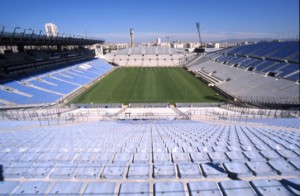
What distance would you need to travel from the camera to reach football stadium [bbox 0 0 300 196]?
5.29m

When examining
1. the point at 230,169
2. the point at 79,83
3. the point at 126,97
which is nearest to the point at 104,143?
the point at 230,169

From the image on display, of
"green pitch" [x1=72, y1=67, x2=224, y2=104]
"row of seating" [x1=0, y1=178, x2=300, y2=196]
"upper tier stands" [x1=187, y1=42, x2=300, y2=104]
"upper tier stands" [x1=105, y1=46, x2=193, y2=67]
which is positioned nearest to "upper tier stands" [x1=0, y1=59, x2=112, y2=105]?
"green pitch" [x1=72, y1=67, x2=224, y2=104]

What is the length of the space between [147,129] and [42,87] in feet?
83.1

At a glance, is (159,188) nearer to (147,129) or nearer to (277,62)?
(147,129)

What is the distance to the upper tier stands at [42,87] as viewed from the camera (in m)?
26.9

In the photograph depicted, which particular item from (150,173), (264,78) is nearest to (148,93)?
(264,78)

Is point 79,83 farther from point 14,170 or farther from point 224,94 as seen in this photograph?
point 14,170

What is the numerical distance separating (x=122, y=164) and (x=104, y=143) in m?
3.78

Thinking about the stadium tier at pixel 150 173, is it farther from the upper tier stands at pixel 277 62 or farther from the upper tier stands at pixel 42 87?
the upper tier stands at pixel 277 62

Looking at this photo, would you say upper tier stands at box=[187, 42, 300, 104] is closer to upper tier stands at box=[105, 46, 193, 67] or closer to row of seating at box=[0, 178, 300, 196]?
row of seating at box=[0, 178, 300, 196]

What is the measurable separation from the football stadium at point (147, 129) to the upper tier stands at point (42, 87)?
16 centimetres

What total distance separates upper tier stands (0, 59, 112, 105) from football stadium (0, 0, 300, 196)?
16 cm

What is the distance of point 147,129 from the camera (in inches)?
563

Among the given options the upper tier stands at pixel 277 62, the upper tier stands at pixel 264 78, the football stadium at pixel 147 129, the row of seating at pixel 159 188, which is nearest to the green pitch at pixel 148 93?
the football stadium at pixel 147 129
